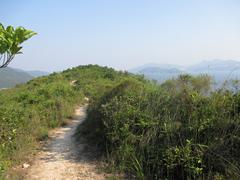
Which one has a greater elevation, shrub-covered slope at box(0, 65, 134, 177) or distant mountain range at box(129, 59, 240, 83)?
distant mountain range at box(129, 59, 240, 83)

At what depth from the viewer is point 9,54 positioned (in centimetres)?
412

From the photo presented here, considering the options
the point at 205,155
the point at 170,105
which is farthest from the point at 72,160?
the point at 205,155

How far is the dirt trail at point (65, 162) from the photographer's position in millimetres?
5613

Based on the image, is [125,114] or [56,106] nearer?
[125,114]

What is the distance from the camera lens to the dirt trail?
5613mm

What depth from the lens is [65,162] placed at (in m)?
6.36

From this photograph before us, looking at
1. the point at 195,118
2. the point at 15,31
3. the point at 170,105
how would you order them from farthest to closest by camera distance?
the point at 170,105, the point at 195,118, the point at 15,31

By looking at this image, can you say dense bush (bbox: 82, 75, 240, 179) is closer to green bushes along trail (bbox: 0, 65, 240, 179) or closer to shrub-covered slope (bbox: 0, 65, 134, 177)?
green bushes along trail (bbox: 0, 65, 240, 179)

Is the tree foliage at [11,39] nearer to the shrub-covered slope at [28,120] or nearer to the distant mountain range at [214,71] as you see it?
the shrub-covered slope at [28,120]

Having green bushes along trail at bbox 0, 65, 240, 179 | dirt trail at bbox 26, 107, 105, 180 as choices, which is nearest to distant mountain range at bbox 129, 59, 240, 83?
green bushes along trail at bbox 0, 65, 240, 179

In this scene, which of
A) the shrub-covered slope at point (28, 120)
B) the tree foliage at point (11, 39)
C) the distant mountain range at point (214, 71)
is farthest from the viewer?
the shrub-covered slope at point (28, 120)

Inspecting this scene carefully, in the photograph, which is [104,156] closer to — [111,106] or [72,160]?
[72,160]

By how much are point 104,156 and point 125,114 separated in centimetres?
113

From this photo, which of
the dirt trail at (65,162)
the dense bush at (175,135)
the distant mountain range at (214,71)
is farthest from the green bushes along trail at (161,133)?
the distant mountain range at (214,71)
